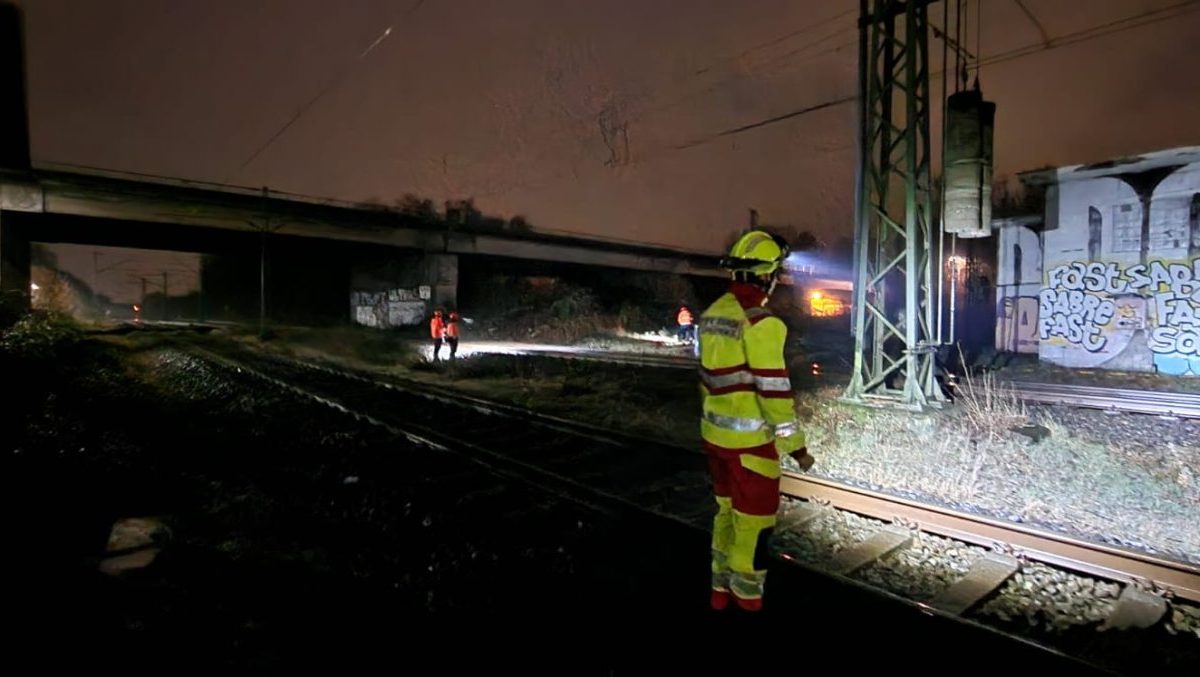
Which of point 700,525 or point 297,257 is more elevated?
point 297,257

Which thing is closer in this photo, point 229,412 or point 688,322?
point 229,412

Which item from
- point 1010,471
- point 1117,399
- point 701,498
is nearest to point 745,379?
point 701,498

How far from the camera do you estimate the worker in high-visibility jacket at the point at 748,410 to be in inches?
139

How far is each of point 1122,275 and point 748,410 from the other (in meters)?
22.8

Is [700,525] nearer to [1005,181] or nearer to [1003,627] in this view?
[1003,627]

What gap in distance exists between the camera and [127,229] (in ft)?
128

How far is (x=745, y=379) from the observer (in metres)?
3.63

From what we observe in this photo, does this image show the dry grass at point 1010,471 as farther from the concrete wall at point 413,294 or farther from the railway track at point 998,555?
the concrete wall at point 413,294

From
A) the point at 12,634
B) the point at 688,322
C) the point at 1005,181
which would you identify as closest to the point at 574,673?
the point at 12,634

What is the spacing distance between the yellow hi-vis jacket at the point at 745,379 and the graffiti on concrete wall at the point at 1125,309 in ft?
71.1

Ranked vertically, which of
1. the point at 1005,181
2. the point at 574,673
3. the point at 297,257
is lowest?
the point at 574,673

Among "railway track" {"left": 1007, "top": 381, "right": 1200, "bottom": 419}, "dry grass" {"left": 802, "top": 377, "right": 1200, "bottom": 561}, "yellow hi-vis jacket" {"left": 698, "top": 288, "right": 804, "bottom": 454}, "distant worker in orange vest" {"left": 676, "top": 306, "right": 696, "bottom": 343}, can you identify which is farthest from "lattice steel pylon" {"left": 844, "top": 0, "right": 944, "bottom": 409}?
"distant worker in orange vest" {"left": 676, "top": 306, "right": 696, "bottom": 343}

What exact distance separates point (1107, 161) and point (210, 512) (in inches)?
980

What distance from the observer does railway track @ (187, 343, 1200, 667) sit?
4258mm
